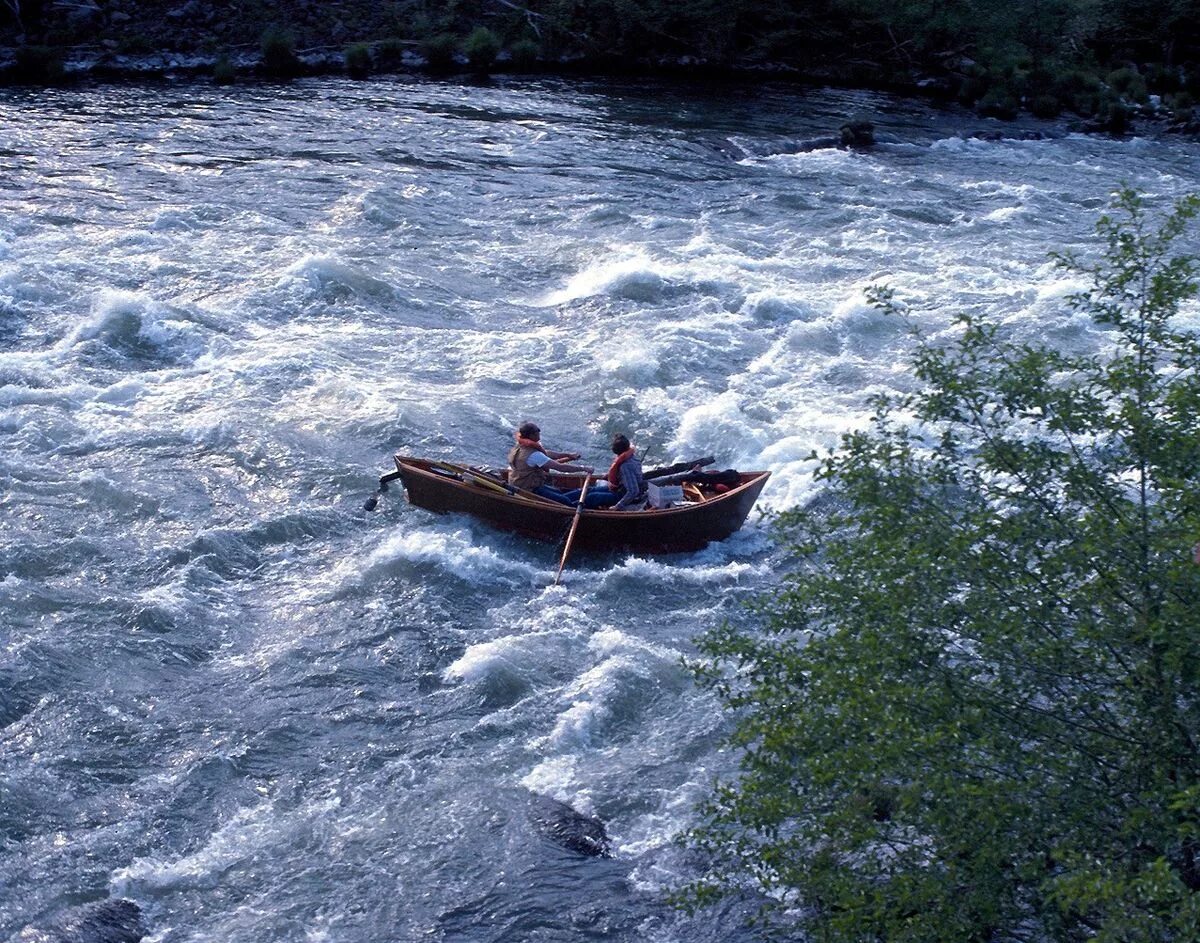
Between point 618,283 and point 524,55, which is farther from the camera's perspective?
point 524,55

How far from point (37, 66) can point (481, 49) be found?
9956mm

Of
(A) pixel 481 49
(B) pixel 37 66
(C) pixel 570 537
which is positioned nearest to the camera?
(C) pixel 570 537

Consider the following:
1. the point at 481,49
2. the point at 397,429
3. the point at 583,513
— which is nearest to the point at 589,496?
the point at 583,513

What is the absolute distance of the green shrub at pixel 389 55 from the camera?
108ft

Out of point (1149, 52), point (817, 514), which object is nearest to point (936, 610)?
point (817, 514)

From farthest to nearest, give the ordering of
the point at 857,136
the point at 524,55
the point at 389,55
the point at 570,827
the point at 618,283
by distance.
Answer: the point at 524,55 < the point at 389,55 < the point at 857,136 < the point at 618,283 < the point at 570,827

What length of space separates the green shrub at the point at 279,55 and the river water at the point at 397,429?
2.29 meters

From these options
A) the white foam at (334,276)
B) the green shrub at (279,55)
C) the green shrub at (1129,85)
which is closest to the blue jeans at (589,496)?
the white foam at (334,276)

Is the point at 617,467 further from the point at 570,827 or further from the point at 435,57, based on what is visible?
the point at 435,57

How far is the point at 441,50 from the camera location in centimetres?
3250

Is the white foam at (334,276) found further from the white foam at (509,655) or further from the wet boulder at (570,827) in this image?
the wet boulder at (570,827)

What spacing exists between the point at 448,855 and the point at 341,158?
61.3 feet

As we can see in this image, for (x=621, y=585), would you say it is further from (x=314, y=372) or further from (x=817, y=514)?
(x=314, y=372)

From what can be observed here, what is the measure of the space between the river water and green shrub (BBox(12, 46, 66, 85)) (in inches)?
50.7
